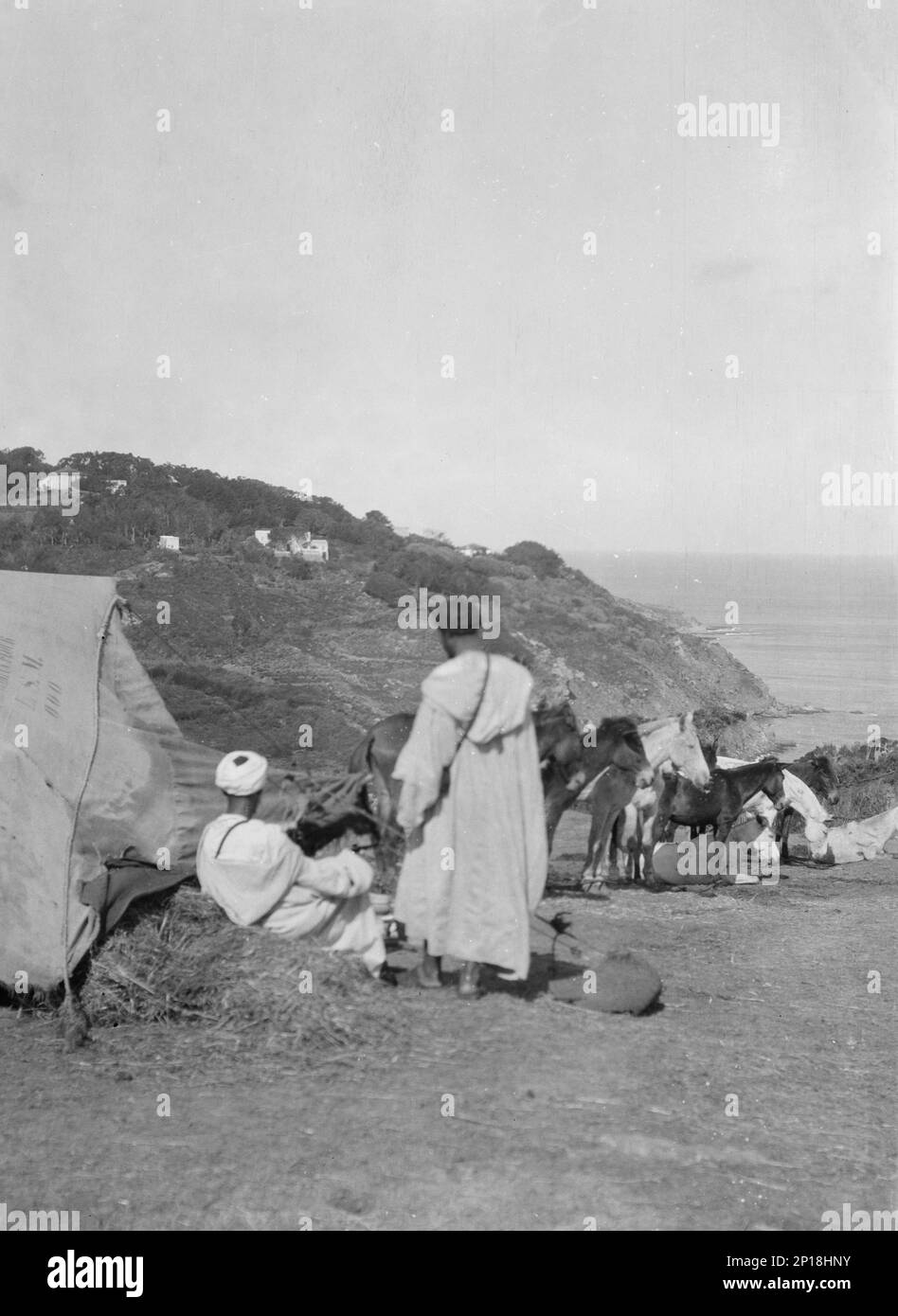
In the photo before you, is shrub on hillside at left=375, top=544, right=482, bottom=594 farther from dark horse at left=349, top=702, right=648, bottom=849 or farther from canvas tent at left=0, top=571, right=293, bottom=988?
canvas tent at left=0, top=571, right=293, bottom=988

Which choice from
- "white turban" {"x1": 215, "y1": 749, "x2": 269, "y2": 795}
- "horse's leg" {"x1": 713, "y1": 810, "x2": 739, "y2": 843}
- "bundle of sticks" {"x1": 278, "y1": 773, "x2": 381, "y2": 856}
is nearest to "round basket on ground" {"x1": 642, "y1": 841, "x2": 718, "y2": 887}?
"horse's leg" {"x1": 713, "y1": 810, "x2": 739, "y2": 843}

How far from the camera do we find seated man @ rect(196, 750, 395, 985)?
543cm

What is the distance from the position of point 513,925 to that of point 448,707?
1.06 metres

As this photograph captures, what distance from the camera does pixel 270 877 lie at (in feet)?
18.0

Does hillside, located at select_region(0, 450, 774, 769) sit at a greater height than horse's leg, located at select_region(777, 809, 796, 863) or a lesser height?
greater

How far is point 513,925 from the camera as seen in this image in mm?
5504

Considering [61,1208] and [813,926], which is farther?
[813,926]

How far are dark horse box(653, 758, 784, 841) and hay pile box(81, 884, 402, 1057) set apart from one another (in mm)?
6069

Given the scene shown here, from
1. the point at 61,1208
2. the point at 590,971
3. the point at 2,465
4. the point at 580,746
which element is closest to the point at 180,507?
the point at 2,465

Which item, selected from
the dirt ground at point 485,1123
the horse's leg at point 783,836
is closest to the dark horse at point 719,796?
the horse's leg at point 783,836

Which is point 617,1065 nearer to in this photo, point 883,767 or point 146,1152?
point 146,1152

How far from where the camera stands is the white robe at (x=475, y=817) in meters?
5.38
